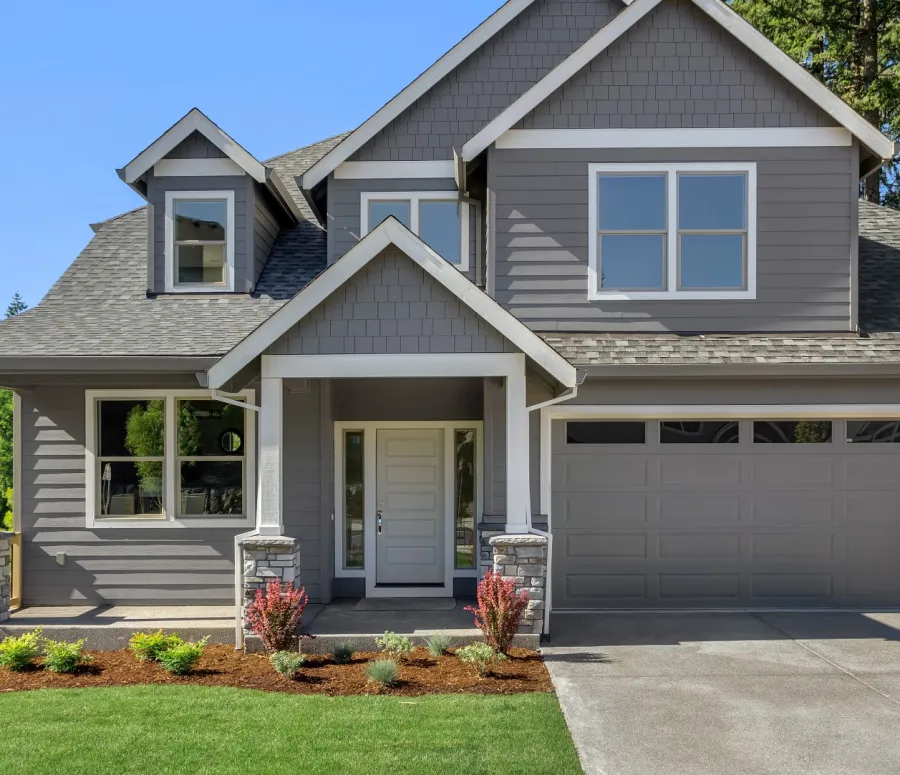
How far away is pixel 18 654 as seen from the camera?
6.84 meters

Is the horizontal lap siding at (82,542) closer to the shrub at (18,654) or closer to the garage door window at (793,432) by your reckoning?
the shrub at (18,654)

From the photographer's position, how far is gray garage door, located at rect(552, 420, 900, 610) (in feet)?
29.5

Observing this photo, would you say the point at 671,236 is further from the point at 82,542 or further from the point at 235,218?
the point at 82,542

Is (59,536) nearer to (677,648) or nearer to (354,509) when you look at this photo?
(354,509)

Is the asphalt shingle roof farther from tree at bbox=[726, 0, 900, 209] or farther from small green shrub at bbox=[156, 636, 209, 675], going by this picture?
tree at bbox=[726, 0, 900, 209]

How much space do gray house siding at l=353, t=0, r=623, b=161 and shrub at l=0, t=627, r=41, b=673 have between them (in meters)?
6.53

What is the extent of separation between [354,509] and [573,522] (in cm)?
272

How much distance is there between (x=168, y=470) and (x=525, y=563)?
447 cm

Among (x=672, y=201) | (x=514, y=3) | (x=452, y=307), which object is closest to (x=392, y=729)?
(x=452, y=307)

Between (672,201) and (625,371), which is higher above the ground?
(672,201)

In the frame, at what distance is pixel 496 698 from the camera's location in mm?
6031

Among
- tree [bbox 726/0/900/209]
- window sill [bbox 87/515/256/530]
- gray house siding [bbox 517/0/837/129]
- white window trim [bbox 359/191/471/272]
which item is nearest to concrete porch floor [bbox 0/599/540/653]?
window sill [bbox 87/515/256/530]

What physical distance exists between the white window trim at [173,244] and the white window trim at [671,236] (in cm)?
448

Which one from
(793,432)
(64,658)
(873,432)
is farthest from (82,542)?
(873,432)
